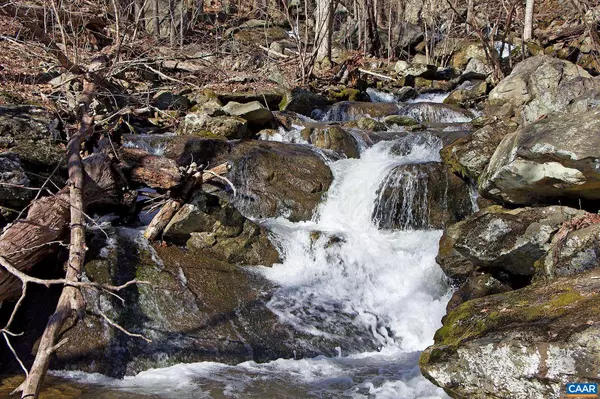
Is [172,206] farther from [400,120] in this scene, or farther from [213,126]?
[400,120]

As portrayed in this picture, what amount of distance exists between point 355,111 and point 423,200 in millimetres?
6108

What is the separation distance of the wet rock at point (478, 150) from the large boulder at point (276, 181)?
2.50 metres

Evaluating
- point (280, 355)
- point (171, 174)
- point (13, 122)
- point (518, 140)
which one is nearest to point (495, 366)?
point (280, 355)

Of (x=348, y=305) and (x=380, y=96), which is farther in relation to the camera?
(x=380, y=96)

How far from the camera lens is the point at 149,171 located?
22.7 feet

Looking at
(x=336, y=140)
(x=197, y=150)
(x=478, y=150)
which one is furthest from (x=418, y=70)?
(x=197, y=150)

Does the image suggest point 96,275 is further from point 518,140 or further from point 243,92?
point 243,92

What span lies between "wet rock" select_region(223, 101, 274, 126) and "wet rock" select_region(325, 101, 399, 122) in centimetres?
278

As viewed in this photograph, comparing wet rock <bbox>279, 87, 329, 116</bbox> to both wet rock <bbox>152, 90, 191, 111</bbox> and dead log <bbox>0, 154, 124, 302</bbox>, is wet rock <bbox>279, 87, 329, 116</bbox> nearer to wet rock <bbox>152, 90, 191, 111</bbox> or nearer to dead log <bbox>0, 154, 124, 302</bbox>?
wet rock <bbox>152, 90, 191, 111</bbox>

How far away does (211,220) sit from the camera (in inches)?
282

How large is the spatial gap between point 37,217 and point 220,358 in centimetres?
247

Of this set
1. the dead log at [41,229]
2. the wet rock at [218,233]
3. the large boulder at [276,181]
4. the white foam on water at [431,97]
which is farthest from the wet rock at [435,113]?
the dead log at [41,229]

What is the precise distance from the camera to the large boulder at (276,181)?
889 centimetres

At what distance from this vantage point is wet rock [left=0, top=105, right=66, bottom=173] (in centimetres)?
630
